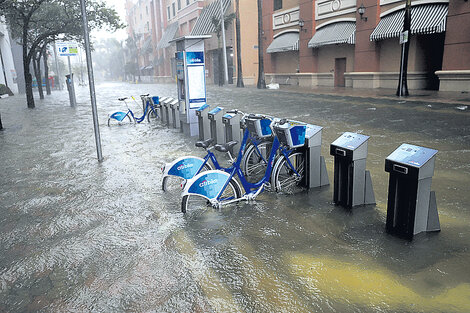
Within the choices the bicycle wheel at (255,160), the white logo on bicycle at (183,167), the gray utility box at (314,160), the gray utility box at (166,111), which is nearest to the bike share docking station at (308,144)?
the gray utility box at (314,160)

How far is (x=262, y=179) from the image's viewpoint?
5.43 metres

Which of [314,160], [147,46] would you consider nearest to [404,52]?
[314,160]

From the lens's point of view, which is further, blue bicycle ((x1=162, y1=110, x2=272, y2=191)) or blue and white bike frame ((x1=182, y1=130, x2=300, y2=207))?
blue bicycle ((x1=162, y1=110, x2=272, y2=191))

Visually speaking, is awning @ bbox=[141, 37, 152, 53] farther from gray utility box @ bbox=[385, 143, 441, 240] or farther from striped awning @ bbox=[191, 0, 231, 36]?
gray utility box @ bbox=[385, 143, 441, 240]

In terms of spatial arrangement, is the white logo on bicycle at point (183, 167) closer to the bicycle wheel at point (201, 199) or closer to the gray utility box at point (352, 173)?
the bicycle wheel at point (201, 199)

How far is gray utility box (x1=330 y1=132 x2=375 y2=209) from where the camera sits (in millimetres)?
4746

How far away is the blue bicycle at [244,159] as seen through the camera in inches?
207

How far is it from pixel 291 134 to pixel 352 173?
99 centimetres

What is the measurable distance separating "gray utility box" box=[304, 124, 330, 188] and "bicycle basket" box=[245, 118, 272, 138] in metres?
0.58

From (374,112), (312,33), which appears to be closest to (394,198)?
(374,112)

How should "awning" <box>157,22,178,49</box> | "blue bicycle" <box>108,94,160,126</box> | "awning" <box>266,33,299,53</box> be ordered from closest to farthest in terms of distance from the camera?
"blue bicycle" <box>108,94,160,126</box>, "awning" <box>266,33,299,53</box>, "awning" <box>157,22,178,49</box>

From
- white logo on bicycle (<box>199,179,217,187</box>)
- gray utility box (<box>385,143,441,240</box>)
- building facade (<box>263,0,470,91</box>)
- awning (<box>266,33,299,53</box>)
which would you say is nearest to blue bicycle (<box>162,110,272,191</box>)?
white logo on bicycle (<box>199,179,217,187</box>)

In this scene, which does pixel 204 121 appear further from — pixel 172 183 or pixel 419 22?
pixel 419 22

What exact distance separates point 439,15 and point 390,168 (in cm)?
1876
